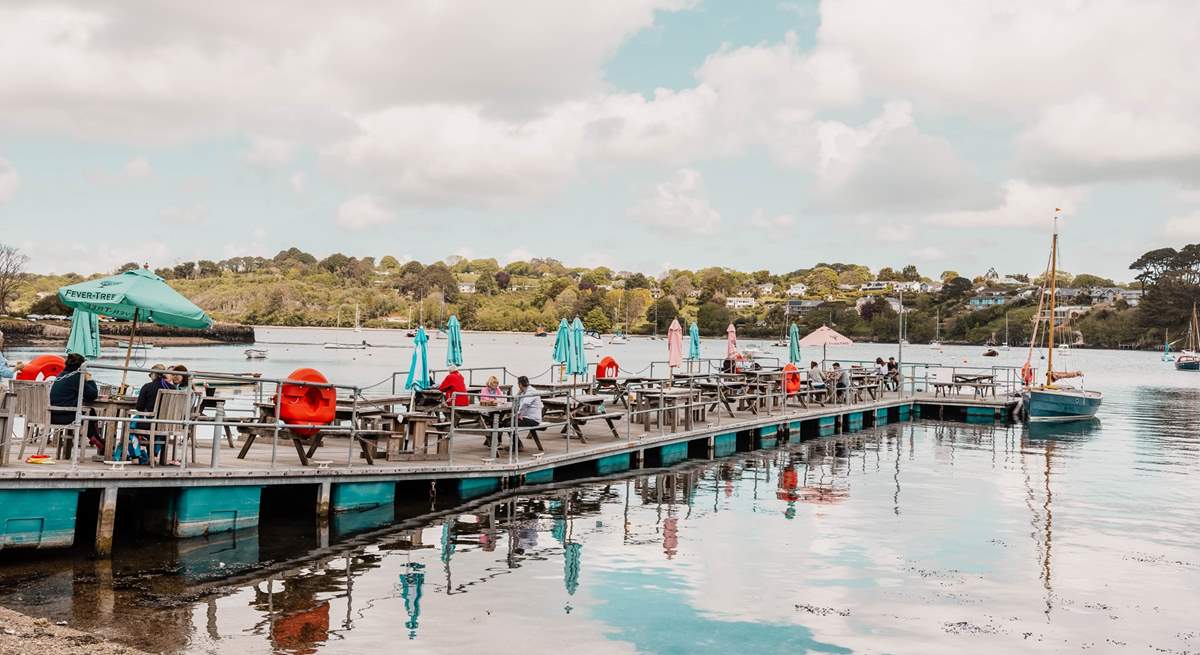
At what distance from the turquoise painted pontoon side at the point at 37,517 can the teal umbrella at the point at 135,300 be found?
333 centimetres

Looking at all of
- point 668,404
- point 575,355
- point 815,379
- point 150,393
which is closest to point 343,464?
point 150,393

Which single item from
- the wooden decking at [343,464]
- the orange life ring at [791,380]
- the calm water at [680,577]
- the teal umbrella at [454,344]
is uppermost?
the teal umbrella at [454,344]

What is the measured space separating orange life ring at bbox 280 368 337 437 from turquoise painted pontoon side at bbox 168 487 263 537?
1.12 m

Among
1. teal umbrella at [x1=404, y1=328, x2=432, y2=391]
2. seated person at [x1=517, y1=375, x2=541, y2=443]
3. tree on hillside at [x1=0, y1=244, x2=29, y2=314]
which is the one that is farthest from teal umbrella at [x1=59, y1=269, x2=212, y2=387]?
tree on hillside at [x1=0, y1=244, x2=29, y2=314]

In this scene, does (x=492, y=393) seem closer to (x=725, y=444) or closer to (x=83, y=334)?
(x=83, y=334)

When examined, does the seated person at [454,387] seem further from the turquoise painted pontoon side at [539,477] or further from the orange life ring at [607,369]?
the orange life ring at [607,369]

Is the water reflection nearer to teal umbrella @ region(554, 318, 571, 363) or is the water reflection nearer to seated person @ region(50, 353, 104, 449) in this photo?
seated person @ region(50, 353, 104, 449)

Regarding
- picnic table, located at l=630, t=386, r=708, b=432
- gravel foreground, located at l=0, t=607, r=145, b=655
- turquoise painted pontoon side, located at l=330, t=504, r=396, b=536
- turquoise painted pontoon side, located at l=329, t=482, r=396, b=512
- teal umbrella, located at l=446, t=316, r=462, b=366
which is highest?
teal umbrella, located at l=446, t=316, r=462, b=366

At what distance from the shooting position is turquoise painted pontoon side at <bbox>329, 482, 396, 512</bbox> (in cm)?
1461

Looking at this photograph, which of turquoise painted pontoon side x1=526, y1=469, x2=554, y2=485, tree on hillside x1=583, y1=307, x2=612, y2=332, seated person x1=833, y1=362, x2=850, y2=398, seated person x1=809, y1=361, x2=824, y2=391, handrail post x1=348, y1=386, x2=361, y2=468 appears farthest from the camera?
tree on hillside x1=583, y1=307, x2=612, y2=332

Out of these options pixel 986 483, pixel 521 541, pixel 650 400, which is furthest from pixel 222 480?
pixel 986 483

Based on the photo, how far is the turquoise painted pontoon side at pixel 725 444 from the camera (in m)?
25.0

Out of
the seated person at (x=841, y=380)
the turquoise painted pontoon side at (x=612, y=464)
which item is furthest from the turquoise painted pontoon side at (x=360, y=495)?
the seated person at (x=841, y=380)

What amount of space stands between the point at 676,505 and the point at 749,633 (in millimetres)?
7518
